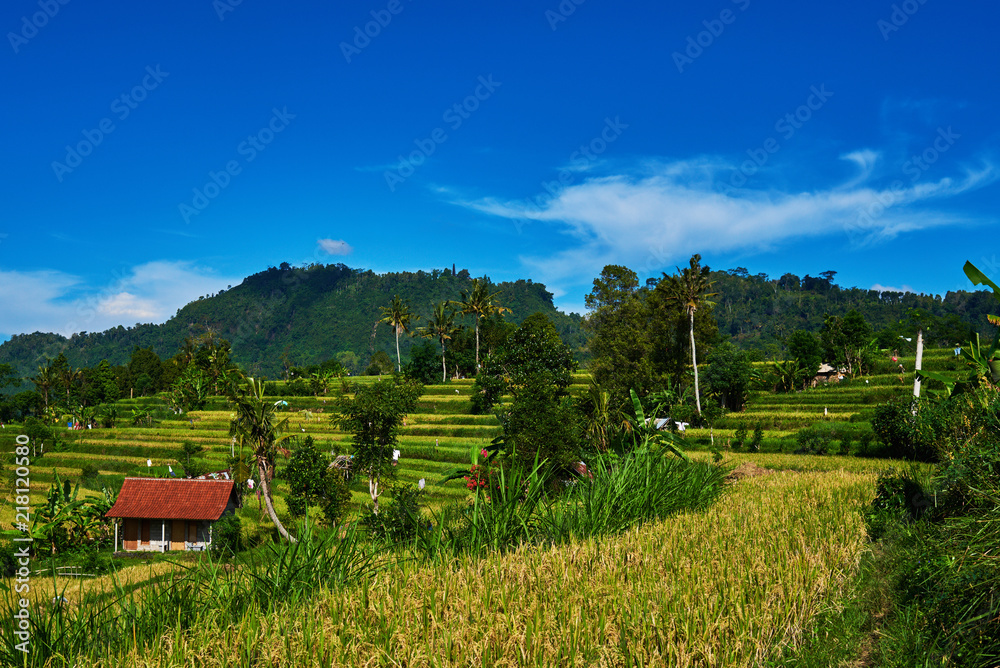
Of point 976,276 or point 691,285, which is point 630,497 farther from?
point 691,285

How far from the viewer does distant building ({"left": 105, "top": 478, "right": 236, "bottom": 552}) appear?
120 ft

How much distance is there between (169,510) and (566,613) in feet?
130

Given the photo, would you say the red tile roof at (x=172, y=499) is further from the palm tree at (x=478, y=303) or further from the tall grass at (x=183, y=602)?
the palm tree at (x=478, y=303)

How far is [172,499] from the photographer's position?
37250mm

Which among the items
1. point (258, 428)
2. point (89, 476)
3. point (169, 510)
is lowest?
point (169, 510)

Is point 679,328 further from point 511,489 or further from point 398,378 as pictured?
point 511,489

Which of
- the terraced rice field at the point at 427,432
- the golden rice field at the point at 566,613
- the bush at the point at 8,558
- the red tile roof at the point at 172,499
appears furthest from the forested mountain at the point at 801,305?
the golden rice field at the point at 566,613

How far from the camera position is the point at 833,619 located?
4570 mm

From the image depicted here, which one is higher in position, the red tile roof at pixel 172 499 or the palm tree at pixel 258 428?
the palm tree at pixel 258 428

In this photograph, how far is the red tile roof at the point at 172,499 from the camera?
36.2m

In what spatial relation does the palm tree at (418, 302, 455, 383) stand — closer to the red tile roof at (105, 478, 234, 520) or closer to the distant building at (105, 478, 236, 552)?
the red tile roof at (105, 478, 234, 520)

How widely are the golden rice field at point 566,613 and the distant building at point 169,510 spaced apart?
37.0 m

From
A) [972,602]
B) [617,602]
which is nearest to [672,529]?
[617,602]

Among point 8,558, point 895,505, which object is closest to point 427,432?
point 8,558
